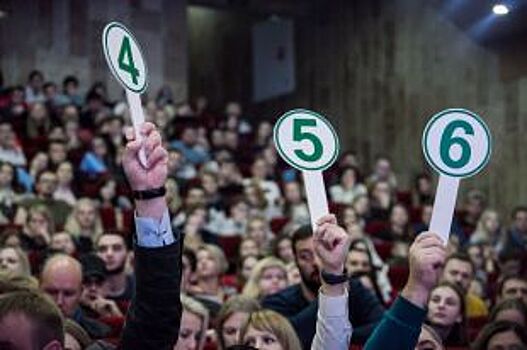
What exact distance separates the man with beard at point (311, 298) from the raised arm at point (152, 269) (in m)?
1.47

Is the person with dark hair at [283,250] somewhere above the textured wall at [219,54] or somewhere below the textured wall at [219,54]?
below

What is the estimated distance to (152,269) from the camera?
65.4 inches

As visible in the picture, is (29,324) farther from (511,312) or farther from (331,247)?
(511,312)

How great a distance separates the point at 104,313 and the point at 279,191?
4360mm

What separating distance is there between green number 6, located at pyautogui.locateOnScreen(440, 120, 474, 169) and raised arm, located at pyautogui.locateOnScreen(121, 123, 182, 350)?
0.62m

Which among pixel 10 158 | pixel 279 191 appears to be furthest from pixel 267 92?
pixel 10 158

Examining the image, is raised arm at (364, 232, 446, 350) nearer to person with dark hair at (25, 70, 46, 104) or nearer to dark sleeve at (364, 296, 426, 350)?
dark sleeve at (364, 296, 426, 350)

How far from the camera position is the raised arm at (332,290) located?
6.37 feet

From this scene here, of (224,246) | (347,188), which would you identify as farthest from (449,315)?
(347,188)

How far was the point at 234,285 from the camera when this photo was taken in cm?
512

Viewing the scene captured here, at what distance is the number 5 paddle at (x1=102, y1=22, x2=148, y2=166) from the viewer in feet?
6.38

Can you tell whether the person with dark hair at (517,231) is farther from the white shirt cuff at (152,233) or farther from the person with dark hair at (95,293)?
the white shirt cuff at (152,233)

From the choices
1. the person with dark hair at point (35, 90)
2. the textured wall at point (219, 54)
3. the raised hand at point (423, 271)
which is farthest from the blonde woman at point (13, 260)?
the textured wall at point (219, 54)

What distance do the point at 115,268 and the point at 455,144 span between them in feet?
8.01
